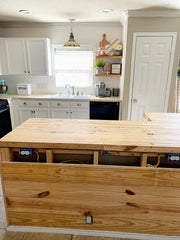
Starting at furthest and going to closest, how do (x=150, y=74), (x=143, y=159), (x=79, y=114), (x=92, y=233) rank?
(x=79, y=114), (x=150, y=74), (x=92, y=233), (x=143, y=159)

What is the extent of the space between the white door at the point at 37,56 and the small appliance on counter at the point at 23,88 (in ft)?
1.14

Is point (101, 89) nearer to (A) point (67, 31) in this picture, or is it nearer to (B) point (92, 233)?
(A) point (67, 31)

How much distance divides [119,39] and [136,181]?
134 inches

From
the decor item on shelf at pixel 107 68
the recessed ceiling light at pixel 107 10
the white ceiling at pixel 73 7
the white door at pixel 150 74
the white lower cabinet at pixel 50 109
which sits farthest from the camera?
the decor item on shelf at pixel 107 68

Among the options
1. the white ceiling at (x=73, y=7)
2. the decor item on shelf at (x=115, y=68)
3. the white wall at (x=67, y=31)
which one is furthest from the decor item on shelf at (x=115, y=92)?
the white ceiling at (x=73, y=7)

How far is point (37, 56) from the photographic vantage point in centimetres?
381

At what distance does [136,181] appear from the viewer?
1.37 metres

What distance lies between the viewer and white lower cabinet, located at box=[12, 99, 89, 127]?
146 inches

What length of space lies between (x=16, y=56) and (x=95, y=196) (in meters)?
3.59

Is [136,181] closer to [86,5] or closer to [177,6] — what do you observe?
[86,5]

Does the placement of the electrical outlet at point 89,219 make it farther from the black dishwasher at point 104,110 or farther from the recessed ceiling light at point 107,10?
the recessed ceiling light at point 107,10

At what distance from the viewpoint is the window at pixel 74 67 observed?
406cm

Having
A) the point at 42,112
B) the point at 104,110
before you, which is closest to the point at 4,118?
the point at 42,112

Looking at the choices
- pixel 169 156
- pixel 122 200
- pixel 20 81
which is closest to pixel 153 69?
pixel 169 156
